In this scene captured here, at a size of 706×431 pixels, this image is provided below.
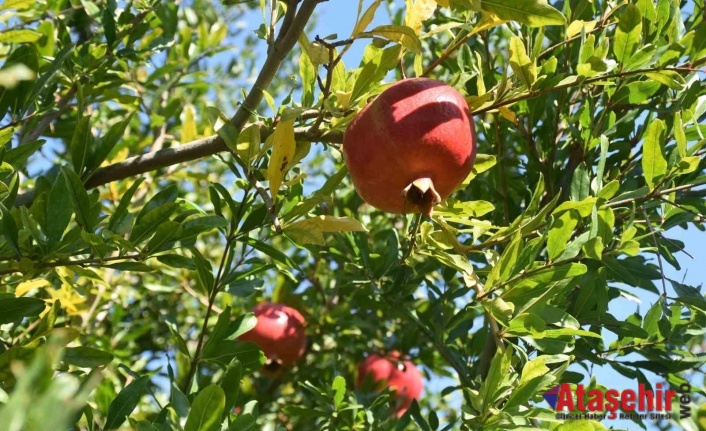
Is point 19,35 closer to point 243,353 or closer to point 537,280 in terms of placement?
point 243,353

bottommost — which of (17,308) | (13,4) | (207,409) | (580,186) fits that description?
(207,409)

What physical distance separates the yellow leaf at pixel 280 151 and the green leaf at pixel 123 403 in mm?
385

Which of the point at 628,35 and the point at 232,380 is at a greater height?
the point at 628,35

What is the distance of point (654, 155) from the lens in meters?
1.31

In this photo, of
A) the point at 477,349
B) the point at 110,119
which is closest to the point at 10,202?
the point at 477,349

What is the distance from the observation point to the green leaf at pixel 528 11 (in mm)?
1062

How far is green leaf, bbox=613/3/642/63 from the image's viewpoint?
52.7 inches

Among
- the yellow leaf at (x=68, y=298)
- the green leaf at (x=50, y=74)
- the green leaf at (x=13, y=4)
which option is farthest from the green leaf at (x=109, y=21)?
the yellow leaf at (x=68, y=298)

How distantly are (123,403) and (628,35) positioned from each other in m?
1.05

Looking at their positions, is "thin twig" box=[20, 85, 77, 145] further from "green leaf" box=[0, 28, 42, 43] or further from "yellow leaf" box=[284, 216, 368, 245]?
"yellow leaf" box=[284, 216, 368, 245]

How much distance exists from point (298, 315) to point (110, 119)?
3.22 ft

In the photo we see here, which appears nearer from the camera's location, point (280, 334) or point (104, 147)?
point (104, 147)

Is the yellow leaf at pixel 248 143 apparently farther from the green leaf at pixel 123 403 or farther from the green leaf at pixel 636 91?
the green leaf at pixel 636 91

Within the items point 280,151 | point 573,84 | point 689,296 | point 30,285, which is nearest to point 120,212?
point 280,151
